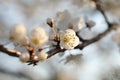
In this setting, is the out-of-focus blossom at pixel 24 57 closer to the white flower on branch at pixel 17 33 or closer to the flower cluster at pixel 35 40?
the flower cluster at pixel 35 40

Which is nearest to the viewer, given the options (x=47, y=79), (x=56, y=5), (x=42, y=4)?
(x=56, y=5)

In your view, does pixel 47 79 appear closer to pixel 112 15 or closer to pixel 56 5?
pixel 56 5

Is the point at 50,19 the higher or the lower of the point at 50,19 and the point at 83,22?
the lower

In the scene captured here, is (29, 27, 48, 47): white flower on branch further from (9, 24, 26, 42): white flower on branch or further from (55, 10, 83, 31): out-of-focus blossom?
(55, 10, 83, 31): out-of-focus blossom

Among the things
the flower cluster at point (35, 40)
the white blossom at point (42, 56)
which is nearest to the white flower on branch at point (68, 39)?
the flower cluster at point (35, 40)

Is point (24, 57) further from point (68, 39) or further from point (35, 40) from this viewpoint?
point (68, 39)

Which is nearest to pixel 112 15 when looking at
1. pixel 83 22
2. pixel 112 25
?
pixel 112 25
